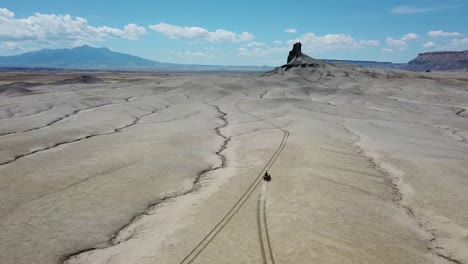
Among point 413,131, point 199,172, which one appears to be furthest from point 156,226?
point 413,131

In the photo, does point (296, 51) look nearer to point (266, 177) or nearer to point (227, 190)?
point (266, 177)

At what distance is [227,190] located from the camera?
2056cm

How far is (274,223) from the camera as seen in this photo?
53.6ft

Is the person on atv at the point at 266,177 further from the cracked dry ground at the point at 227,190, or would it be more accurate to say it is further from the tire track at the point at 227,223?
the cracked dry ground at the point at 227,190

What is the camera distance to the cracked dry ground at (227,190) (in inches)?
572

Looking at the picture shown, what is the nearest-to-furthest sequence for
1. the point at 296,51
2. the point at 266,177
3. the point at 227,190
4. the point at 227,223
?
the point at 227,223
the point at 227,190
the point at 266,177
the point at 296,51

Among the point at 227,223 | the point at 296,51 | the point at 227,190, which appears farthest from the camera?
the point at 296,51

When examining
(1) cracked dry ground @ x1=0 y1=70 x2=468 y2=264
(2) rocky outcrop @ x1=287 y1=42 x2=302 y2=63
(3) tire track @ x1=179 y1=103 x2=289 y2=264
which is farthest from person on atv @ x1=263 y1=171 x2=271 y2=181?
(2) rocky outcrop @ x1=287 y1=42 x2=302 y2=63

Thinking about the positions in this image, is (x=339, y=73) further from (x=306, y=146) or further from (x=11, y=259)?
(x=11, y=259)

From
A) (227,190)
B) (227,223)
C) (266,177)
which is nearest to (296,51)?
(266,177)

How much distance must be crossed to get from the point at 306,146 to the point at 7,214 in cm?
1900

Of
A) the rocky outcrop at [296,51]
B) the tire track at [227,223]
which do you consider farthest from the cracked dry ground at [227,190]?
the rocky outcrop at [296,51]

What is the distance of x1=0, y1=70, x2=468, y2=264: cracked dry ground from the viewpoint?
47.7 ft

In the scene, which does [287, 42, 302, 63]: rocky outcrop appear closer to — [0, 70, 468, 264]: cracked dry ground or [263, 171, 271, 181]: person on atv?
[0, 70, 468, 264]: cracked dry ground
